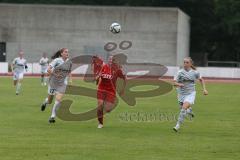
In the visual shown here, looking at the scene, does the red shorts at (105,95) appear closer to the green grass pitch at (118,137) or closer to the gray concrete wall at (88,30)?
the green grass pitch at (118,137)

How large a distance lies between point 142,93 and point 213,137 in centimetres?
1826

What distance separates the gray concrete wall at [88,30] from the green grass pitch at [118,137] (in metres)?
38.9

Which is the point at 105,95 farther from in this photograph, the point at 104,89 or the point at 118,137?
the point at 118,137

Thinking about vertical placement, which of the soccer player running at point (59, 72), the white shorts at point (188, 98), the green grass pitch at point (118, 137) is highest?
the soccer player running at point (59, 72)

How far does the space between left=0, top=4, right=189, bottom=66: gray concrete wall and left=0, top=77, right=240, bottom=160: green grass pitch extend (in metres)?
38.9

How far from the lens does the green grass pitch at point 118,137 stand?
13.7 metres

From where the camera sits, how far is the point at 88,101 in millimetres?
29047

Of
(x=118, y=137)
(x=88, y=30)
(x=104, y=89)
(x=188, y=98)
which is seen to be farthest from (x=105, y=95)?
(x=88, y=30)

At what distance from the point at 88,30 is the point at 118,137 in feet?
159

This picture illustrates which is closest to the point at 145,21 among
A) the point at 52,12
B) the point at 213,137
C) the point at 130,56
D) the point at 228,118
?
the point at 130,56

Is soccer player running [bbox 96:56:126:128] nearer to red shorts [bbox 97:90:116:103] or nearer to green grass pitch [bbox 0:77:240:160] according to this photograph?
red shorts [bbox 97:90:116:103]

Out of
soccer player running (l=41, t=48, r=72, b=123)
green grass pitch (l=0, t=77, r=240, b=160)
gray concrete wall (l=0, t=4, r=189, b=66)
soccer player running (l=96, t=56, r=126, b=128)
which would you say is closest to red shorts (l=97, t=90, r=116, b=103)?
soccer player running (l=96, t=56, r=126, b=128)

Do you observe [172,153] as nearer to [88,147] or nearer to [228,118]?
[88,147]

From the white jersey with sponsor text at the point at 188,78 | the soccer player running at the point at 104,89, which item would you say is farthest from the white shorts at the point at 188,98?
the soccer player running at the point at 104,89
